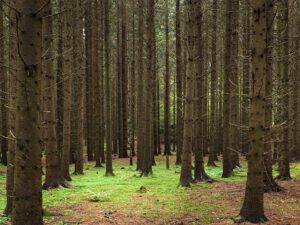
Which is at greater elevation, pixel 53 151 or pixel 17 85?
pixel 17 85

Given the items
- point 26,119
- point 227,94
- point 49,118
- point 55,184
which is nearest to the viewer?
point 26,119

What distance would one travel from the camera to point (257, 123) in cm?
799

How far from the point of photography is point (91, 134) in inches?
989

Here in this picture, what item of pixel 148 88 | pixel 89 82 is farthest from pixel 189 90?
pixel 89 82

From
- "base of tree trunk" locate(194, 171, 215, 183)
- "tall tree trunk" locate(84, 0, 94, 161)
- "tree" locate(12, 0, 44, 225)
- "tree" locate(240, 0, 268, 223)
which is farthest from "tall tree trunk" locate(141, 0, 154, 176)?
"tree" locate(12, 0, 44, 225)

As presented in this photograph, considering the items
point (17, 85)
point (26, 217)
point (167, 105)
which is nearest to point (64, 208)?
point (26, 217)

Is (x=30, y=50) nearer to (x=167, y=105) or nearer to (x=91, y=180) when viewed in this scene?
(x=91, y=180)

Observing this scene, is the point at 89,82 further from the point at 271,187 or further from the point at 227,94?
the point at 271,187

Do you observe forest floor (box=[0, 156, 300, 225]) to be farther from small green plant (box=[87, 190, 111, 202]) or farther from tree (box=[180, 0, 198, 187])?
tree (box=[180, 0, 198, 187])

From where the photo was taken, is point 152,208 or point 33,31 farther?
point 152,208

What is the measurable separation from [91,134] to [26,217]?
20.3 meters

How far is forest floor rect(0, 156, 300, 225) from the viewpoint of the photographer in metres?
8.61

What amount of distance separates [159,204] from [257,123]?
163 inches

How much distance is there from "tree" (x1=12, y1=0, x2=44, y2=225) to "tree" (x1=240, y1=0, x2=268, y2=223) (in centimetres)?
494
